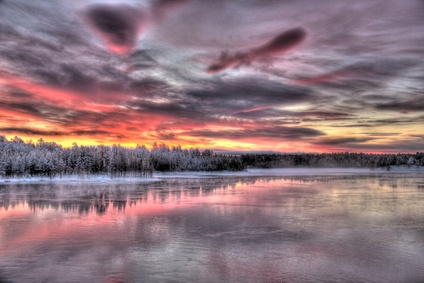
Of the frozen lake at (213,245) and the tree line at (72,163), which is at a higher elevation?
the tree line at (72,163)

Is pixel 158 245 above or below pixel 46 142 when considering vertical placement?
below

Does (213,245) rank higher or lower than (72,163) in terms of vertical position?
lower

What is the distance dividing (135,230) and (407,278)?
1363cm

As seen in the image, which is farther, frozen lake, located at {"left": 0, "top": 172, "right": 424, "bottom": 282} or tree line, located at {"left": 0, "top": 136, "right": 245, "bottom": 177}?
tree line, located at {"left": 0, "top": 136, "right": 245, "bottom": 177}

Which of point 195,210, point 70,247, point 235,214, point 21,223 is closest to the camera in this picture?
point 70,247

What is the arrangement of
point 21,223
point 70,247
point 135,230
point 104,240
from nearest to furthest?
point 70,247, point 104,240, point 135,230, point 21,223

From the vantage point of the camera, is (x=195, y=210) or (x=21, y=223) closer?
(x=21, y=223)

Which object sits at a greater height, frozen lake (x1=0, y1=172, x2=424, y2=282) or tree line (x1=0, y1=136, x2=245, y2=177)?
tree line (x1=0, y1=136, x2=245, y2=177)

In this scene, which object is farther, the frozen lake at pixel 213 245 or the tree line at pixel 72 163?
the tree line at pixel 72 163

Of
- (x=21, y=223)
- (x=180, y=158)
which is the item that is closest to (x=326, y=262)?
(x=21, y=223)

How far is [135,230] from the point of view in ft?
66.5

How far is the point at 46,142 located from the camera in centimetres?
17600

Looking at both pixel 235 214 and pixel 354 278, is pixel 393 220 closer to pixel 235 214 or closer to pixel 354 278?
pixel 235 214

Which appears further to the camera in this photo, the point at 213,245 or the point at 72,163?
the point at 72,163
